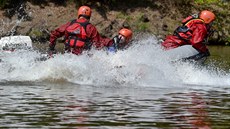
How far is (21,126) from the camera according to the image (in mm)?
10562

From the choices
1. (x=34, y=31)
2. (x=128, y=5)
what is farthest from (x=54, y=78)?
(x=128, y=5)

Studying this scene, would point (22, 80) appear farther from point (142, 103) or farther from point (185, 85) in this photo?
point (142, 103)

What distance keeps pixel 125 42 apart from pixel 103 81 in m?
2.63

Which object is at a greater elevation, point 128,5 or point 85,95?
point 128,5

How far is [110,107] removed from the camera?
497 inches

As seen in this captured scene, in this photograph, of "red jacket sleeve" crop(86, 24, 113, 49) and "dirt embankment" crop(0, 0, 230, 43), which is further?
"dirt embankment" crop(0, 0, 230, 43)

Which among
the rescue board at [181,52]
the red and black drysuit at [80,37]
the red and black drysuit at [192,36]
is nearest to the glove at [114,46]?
the red and black drysuit at [80,37]

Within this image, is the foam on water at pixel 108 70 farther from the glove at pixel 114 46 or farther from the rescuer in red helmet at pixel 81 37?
the rescuer in red helmet at pixel 81 37

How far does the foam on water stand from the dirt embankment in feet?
61.8

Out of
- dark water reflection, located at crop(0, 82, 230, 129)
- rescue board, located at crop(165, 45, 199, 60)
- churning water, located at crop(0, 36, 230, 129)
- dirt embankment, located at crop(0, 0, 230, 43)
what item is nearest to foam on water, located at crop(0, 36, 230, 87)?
churning water, located at crop(0, 36, 230, 129)

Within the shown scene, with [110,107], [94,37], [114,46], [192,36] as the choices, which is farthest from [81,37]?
[110,107]

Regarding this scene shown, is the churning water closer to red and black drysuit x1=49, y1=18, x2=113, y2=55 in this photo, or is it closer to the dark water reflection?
the dark water reflection

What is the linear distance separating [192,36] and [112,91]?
193 inches

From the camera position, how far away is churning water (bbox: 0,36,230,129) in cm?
1125
